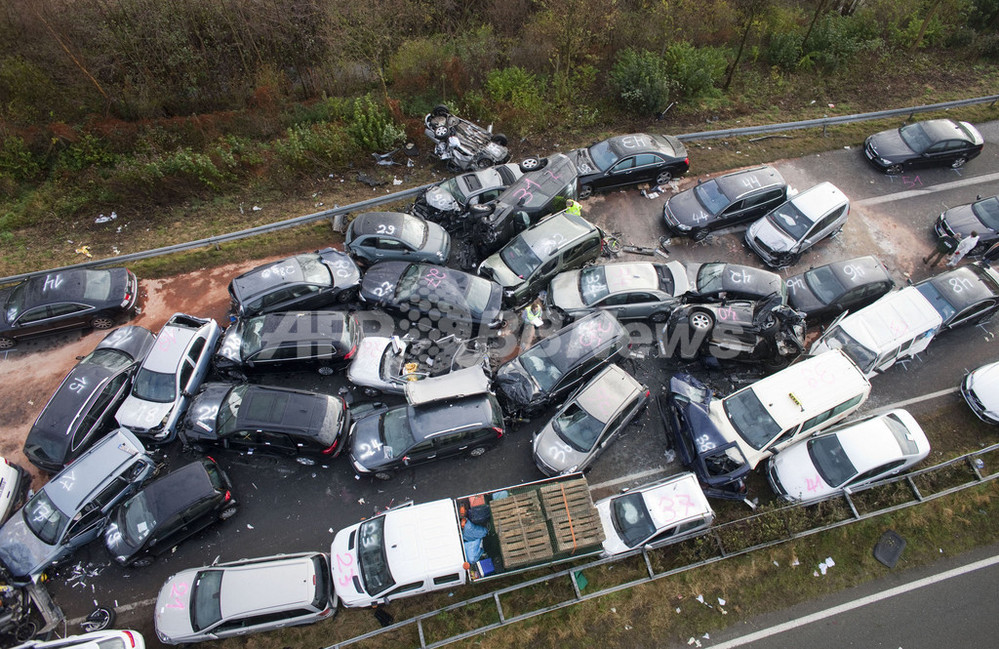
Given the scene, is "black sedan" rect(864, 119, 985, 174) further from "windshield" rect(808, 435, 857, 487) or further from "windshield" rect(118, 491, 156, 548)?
"windshield" rect(118, 491, 156, 548)

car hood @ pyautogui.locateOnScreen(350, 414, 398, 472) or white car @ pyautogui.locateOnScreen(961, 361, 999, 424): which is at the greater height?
white car @ pyautogui.locateOnScreen(961, 361, 999, 424)

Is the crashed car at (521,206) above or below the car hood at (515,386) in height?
above

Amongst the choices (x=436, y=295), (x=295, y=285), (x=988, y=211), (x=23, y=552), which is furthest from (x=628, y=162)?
(x=23, y=552)

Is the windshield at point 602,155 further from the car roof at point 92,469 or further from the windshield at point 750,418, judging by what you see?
the car roof at point 92,469

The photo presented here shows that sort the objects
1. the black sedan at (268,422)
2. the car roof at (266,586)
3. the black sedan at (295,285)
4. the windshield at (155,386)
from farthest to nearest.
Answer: the black sedan at (295,285)
the windshield at (155,386)
the black sedan at (268,422)
the car roof at (266,586)

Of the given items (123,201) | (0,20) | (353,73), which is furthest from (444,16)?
(0,20)

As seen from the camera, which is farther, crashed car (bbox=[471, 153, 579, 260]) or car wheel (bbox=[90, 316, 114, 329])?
crashed car (bbox=[471, 153, 579, 260])

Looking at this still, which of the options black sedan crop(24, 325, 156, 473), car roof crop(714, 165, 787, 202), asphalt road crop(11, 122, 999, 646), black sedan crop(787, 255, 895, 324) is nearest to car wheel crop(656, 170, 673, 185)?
car roof crop(714, 165, 787, 202)

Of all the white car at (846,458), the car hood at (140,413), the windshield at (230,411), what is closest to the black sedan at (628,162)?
the white car at (846,458)

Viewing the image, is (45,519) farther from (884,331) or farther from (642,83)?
(642,83)
